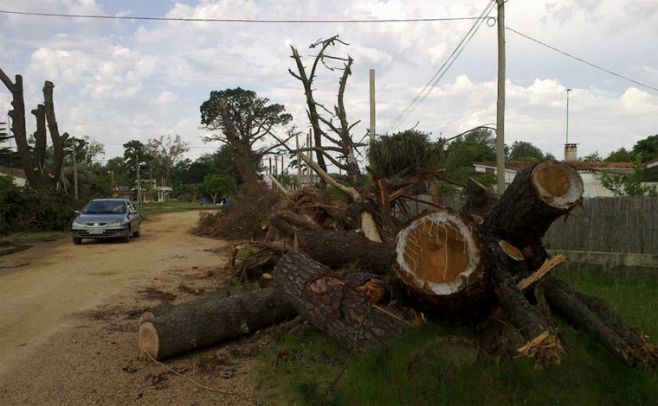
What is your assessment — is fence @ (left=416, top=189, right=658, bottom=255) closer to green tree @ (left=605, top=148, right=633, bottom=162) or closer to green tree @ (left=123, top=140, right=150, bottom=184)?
green tree @ (left=605, top=148, right=633, bottom=162)

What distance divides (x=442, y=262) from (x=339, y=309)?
151 centimetres

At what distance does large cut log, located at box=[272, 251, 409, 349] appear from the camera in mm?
5703

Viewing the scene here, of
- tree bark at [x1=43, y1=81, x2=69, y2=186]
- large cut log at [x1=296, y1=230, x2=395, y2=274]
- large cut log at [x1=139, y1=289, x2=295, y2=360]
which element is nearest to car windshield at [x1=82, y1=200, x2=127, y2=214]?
tree bark at [x1=43, y1=81, x2=69, y2=186]

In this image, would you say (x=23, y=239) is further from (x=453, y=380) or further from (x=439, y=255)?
(x=453, y=380)

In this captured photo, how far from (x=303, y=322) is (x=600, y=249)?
19.7ft

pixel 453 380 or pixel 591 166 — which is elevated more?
pixel 591 166

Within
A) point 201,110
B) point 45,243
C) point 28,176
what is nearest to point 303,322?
point 45,243

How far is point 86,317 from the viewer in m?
8.26

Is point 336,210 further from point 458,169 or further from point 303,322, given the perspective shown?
point 458,169

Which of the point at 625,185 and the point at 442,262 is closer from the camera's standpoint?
the point at 442,262

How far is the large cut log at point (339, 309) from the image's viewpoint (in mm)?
5703

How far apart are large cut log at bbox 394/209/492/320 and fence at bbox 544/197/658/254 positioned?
18.2ft

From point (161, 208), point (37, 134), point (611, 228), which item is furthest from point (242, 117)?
point (611, 228)

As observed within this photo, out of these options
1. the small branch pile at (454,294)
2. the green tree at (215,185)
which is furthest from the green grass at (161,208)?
the small branch pile at (454,294)
